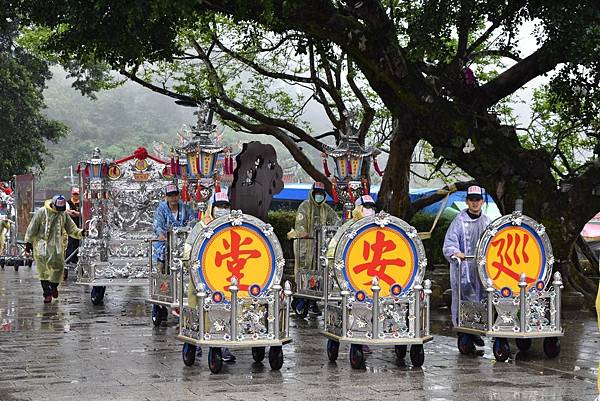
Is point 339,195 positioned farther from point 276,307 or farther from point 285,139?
point 285,139

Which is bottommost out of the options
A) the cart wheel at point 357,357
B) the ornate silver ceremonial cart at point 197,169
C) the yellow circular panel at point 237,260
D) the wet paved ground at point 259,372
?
the wet paved ground at point 259,372

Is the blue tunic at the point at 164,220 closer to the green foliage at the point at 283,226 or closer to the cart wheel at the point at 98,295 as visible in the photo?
the cart wheel at the point at 98,295

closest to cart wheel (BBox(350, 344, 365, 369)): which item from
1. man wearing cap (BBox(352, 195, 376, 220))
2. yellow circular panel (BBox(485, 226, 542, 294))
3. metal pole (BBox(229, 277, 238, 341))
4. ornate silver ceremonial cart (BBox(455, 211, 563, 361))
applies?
metal pole (BBox(229, 277, 238, 341))

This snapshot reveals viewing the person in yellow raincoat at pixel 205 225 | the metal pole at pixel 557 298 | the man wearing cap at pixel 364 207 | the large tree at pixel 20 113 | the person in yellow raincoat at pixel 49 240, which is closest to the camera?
the person in yellow raincoat at pixel 205 225

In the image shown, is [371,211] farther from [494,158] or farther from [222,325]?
[222,325]

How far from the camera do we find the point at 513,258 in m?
10.1

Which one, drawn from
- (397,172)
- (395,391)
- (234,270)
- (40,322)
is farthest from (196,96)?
(395,391)

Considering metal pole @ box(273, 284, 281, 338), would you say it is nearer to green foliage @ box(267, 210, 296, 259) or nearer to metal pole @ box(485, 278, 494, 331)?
metal pole @ box(485, 278, 494, 331)

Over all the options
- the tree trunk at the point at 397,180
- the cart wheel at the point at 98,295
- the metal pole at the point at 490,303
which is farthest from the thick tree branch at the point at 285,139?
the metal pole at the point at 490,303

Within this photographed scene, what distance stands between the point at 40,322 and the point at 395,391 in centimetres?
636

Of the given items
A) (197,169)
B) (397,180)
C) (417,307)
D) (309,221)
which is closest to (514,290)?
(417,307)

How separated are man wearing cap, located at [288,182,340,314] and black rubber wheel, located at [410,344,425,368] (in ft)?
18.3

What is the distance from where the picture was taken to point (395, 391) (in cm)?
818

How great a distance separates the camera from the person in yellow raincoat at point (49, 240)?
15.9 m
